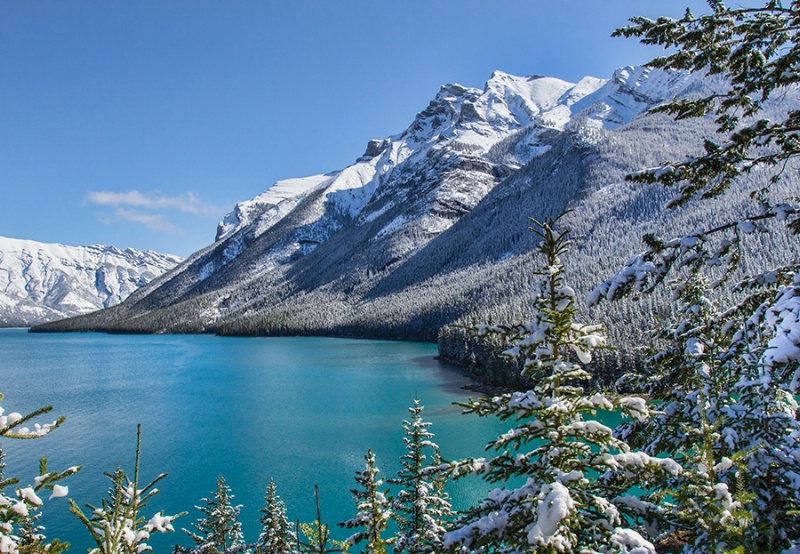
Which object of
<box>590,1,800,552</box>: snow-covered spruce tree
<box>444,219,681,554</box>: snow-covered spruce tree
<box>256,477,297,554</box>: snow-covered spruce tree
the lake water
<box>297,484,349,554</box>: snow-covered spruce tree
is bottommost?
the lake water

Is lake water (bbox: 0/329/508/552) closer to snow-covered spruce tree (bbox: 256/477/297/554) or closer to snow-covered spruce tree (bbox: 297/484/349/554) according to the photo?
snow-covered spruce tree (bbox: 297/484/349/554)

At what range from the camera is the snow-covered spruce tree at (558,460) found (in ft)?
17.4

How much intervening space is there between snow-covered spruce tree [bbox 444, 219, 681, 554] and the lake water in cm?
1133

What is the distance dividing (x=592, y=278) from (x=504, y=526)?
4447 inches

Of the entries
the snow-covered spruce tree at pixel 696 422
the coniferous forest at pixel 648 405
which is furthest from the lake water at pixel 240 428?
the coniferous forest at pixel 648 405

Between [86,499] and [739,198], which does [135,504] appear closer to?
[86,499]

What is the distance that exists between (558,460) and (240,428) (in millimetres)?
47139

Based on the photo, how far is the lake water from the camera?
30.8 metres

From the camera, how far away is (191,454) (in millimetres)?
40312

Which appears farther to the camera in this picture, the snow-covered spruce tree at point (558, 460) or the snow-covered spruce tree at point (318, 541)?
the snow-covered spruce tree at point (558, 460)

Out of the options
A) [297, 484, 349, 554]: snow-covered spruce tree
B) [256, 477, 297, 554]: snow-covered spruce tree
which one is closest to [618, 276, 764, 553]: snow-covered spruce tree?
[297, 484, 349, 554]: snow-covered spruce tree

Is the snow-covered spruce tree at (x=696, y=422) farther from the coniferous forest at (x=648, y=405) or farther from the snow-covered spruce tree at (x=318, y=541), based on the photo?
the snow-covered spruce tree at (x=318, y=541)

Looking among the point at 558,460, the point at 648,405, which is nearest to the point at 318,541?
the point at 558,460

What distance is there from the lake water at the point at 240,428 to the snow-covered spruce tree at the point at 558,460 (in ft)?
37.2
